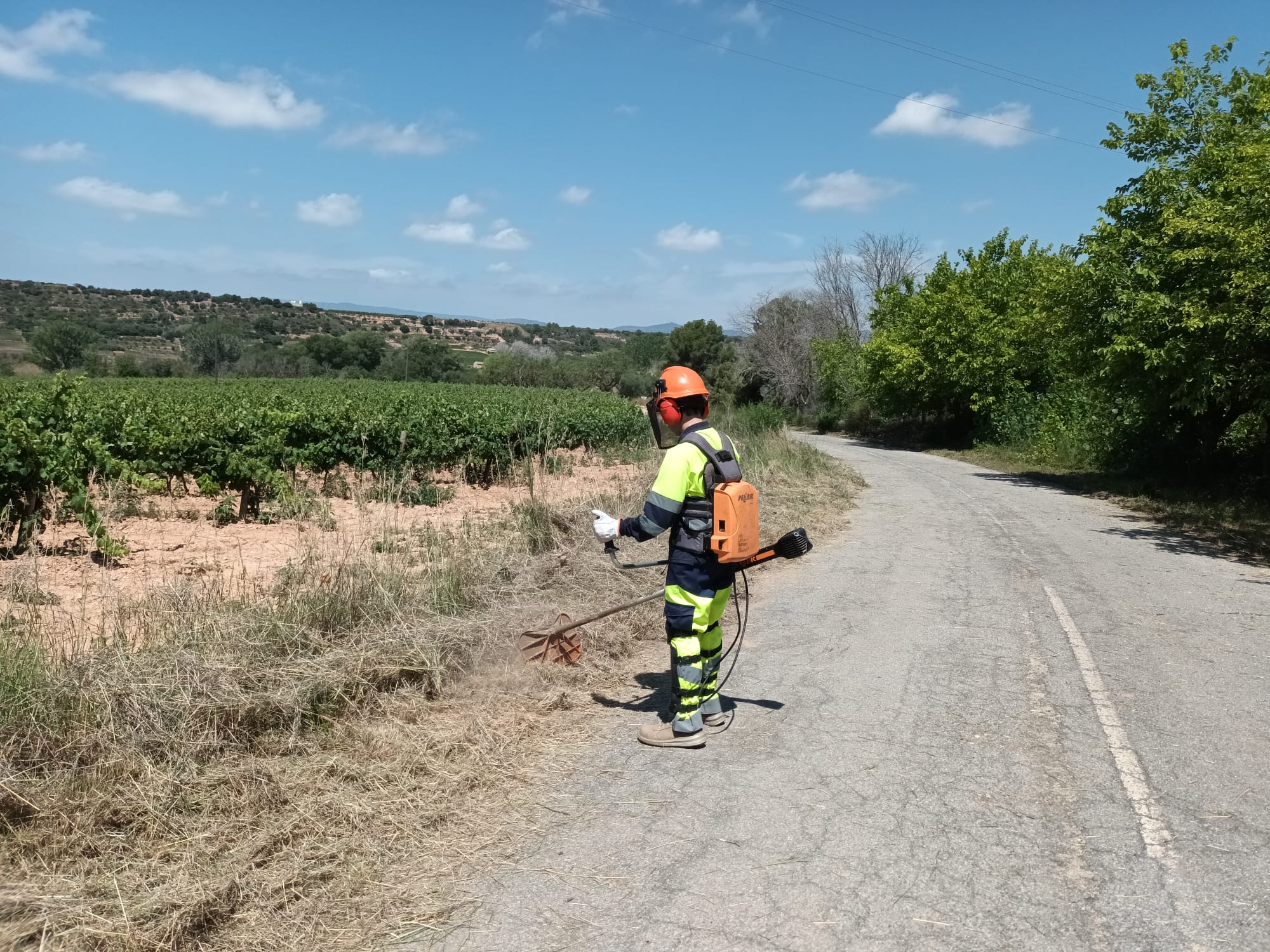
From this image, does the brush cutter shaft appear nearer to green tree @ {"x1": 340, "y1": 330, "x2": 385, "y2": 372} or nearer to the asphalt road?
the asphalt road

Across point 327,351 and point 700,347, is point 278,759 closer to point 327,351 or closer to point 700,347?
point 700,347

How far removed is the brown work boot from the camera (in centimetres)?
483

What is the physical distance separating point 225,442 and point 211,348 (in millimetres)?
57832

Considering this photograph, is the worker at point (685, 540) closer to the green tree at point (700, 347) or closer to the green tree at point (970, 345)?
the green tree at point (970, 345)

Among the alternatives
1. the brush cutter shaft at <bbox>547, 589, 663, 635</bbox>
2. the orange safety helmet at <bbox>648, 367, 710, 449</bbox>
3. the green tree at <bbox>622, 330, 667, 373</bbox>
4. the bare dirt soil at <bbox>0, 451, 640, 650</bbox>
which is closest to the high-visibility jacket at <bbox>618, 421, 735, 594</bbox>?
the orange safety helmet at <bbox>648, 367, 710, 449</bbox>

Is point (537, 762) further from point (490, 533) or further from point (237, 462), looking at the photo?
A: point (237, 462)

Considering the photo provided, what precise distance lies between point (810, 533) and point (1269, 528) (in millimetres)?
6861

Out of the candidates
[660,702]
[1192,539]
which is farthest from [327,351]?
[660,702]

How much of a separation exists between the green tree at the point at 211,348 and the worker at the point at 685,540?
2450 inches

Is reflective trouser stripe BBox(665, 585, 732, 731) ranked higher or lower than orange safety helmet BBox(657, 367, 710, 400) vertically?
lower

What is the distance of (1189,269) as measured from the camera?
569 inches

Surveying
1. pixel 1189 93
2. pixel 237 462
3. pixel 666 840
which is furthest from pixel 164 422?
pixel 1189 93

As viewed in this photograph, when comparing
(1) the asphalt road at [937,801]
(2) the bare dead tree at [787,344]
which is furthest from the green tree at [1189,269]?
(2) the bare dead tree at [787,344]

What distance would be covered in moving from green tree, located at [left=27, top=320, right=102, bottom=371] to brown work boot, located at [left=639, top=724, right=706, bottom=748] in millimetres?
56123
